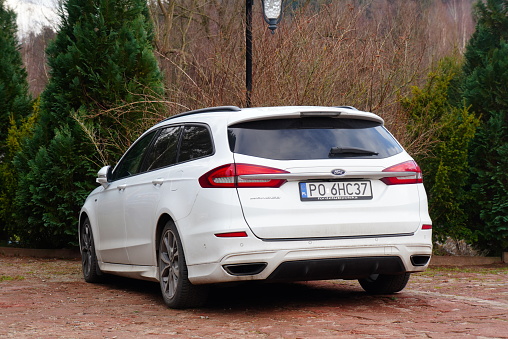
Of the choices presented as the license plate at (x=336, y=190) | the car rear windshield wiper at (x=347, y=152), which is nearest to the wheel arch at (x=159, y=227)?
the license plate at (x=336, y=190)

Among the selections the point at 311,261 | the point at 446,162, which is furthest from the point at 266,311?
the point at 446,162

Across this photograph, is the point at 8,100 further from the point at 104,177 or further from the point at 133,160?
the point at 133,160

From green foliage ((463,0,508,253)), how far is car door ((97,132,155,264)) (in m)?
5.39

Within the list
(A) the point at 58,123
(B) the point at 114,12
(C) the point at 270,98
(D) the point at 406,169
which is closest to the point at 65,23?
Result: (B) the point at 114,12

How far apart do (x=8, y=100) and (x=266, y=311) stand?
403 inches

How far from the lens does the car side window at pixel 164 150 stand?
7301 mm

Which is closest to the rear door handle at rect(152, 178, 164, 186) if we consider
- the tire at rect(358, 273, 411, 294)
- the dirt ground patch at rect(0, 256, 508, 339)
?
the dirt ground patch at rect(0, 256, 508, 339)

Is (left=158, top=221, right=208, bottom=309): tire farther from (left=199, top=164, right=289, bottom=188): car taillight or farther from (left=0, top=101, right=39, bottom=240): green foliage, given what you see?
(left=0, top=101, right=39, bottom=240): green foliage

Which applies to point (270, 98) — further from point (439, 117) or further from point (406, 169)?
point (406, 169)

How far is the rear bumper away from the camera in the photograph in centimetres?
601

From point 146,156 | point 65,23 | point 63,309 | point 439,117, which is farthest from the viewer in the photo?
point 65,23

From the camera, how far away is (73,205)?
12.4 m

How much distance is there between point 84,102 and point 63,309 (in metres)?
5.96

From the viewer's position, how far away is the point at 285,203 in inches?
239
